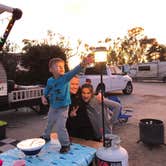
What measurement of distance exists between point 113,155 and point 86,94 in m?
1.55

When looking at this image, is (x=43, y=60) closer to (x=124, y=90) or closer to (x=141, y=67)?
(x=124, y=90)

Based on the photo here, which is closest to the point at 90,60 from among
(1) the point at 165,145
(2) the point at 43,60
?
(1) the point at 165,145

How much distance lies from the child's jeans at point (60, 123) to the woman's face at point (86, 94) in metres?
0.95

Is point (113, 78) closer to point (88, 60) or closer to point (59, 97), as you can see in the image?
point (59, 97)

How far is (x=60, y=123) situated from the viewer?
9.81 feet

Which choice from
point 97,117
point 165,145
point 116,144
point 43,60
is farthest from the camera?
point 43,60

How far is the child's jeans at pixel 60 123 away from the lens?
116 inches

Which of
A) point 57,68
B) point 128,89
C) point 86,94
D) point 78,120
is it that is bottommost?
point 128,89

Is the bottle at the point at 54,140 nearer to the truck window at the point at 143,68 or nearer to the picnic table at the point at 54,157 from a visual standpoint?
the picnic table at the point at 54,157

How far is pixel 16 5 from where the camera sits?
7082mm

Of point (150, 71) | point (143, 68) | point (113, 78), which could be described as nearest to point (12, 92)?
point (113, 78)

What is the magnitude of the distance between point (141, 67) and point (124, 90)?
12.2 metres

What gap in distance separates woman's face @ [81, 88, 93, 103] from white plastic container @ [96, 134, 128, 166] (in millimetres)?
1389

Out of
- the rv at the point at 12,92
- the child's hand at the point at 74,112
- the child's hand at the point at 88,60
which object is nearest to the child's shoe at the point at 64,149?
the child's hand at the point at 88,60
